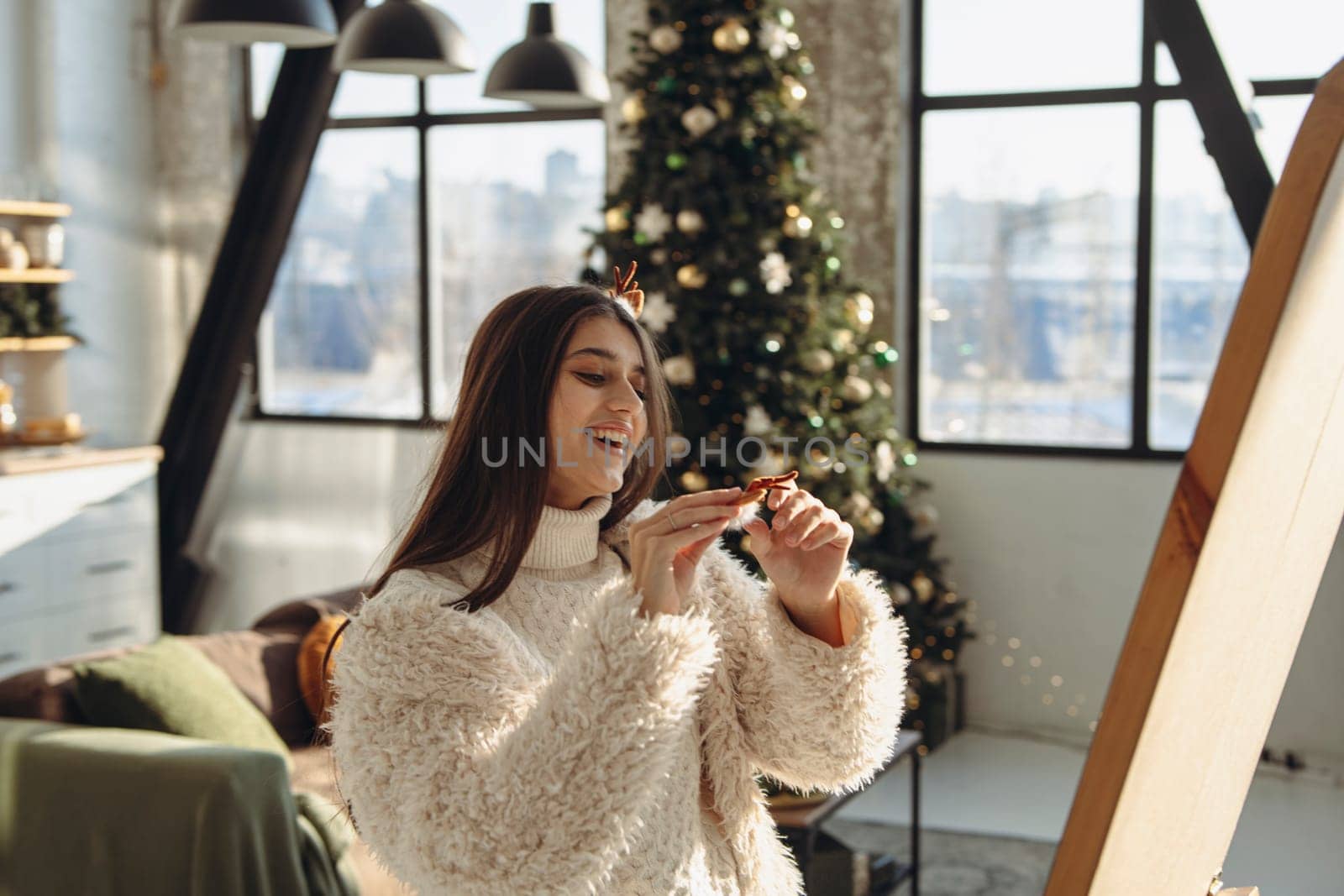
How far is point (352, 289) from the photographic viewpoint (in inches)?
252

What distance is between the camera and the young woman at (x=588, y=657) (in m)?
1.12

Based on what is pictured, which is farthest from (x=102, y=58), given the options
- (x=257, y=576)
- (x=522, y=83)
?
(x=522, y=83)

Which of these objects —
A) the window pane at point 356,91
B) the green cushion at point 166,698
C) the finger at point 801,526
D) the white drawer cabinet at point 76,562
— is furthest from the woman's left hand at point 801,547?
the window pane at point 356,91

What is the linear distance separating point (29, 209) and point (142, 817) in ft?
12.5

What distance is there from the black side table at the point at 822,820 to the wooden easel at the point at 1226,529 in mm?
2207

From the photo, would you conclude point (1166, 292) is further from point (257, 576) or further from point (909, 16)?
point (257, 576)

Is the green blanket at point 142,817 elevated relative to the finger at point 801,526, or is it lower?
lower

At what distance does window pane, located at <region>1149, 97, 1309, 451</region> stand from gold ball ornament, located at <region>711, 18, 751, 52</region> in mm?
1704

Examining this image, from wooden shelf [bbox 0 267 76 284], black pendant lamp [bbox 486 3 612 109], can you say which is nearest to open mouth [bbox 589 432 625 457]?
black pendant lamp [bbox 486 3 612 109]

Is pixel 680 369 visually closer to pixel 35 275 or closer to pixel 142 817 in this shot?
pixel 142 817

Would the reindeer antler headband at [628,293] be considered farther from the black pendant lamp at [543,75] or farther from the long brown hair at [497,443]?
the black pendant lamp at [543,75]

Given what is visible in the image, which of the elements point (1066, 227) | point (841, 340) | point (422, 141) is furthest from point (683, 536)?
point (422, 141)

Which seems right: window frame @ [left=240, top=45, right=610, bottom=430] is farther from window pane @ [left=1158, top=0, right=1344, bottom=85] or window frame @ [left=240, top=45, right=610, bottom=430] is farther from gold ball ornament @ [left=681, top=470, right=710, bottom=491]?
window pane @ [left=1158, top=0, right=1344, bottom=85]

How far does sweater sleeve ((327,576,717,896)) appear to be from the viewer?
1.11m
